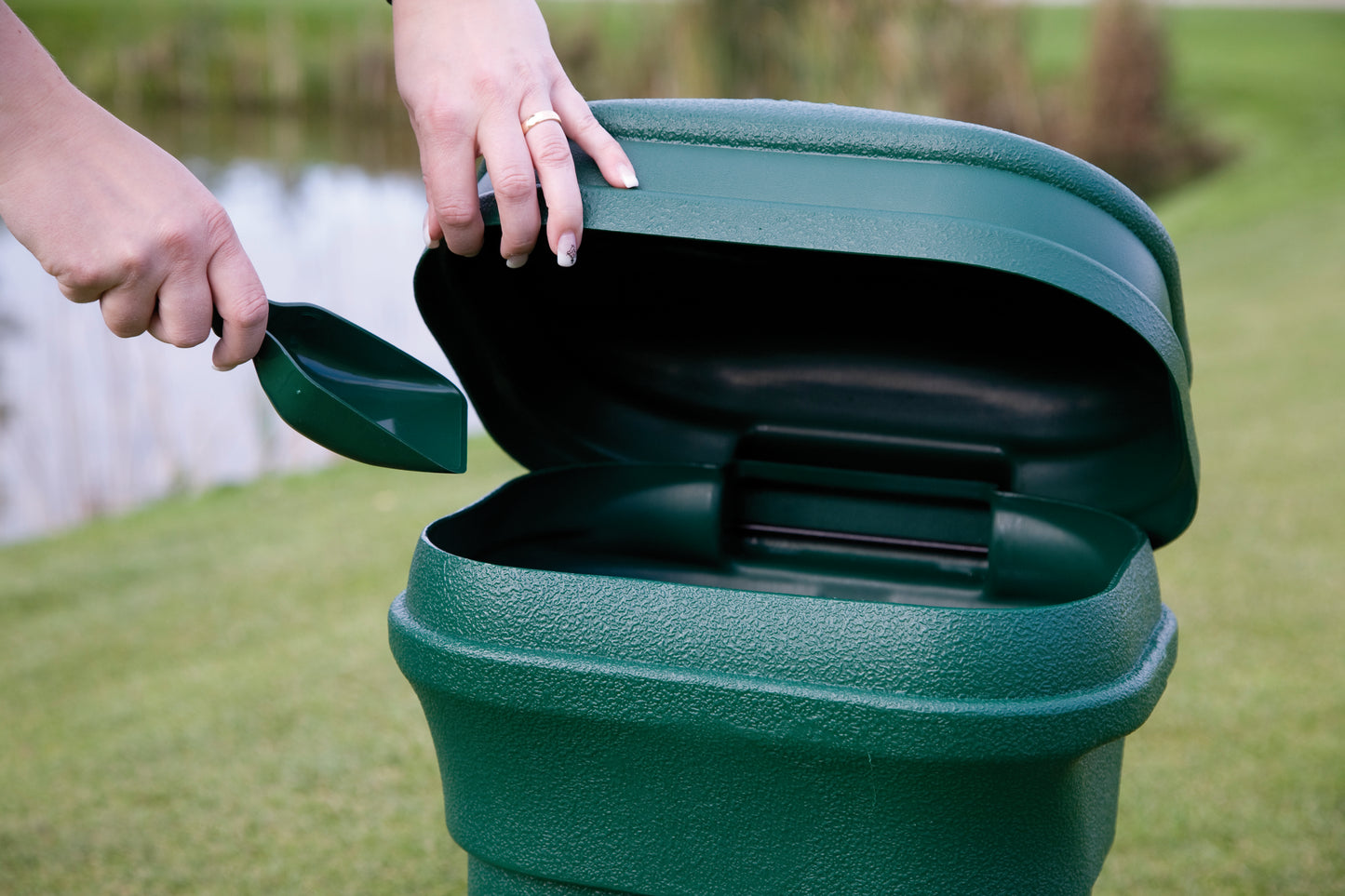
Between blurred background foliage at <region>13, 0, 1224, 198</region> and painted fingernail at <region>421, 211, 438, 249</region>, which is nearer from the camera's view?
painted fingernail at <region>421, 211, 438, 249</region>

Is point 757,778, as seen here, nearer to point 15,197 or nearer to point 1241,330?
point 15,197

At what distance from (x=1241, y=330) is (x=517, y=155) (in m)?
7.19

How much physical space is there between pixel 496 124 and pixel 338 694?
7.15 feet

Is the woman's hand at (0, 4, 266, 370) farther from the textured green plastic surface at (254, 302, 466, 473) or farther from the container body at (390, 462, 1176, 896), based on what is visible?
the container body at (390, 462, 1176, 896)

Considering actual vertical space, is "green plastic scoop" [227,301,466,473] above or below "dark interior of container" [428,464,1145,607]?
above

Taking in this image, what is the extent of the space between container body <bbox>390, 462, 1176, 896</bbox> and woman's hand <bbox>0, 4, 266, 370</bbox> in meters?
0.33

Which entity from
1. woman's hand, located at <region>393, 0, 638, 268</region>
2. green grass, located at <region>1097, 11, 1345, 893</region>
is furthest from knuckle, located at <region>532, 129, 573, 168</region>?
green grass, located at <region>1097, 11, 1345, 893</region>

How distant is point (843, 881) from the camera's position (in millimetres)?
1062

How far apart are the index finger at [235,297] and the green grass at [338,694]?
1432 mm

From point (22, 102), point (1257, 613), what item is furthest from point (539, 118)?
point (1257, 613)

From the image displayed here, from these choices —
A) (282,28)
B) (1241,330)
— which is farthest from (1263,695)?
(282,28)

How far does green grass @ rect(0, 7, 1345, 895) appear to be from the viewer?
2.23 meters

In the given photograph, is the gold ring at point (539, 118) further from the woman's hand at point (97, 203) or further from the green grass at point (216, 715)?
the green grass at point (216, 715)

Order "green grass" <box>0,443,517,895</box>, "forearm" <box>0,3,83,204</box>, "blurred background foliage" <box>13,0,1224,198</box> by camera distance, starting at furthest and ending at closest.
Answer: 1. "blurred background foliage" <box>13,0,1224,198</box>
2. "green grass" <box>0,443,517,895</box>
3. "forearm" <box>0,3,83,204</box>
